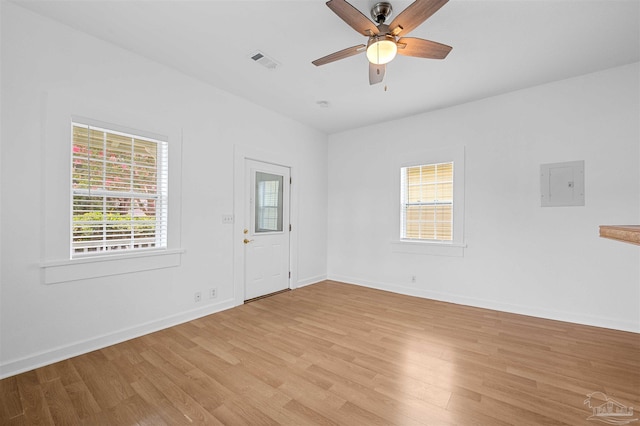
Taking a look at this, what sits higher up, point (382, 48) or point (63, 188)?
point (382, 48)

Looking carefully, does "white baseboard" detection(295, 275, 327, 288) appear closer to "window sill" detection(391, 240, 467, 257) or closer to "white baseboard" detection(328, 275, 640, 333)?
"white baseboard" detection(328, 275, 640, 333)

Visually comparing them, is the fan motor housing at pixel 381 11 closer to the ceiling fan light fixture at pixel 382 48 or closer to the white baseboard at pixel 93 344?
the ceiling fan light fixture at pixel 382 48

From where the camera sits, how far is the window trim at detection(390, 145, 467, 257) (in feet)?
13.7

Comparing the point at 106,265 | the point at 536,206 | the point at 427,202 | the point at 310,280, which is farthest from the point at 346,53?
the point at 310,280

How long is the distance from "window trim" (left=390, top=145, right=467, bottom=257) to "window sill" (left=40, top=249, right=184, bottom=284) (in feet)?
11.2

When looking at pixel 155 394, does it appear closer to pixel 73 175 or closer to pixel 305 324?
pixel 305 324

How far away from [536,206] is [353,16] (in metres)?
3.38

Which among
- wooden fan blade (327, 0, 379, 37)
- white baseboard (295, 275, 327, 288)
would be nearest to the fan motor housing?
wooden fan blade (327, 0, 379, 37)

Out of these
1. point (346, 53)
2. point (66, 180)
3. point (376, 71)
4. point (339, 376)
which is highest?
point (346, 53)

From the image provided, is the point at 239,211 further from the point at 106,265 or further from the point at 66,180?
the point at 66,180

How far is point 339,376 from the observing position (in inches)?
89.0

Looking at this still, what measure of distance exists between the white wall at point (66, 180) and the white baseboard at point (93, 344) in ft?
0.04

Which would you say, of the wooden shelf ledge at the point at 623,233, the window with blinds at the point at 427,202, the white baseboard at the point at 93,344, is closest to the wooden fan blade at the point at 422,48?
the wooden shelf ledge at the point at 623,233

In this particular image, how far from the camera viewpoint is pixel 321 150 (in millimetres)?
5656
